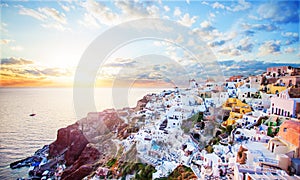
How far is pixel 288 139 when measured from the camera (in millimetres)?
3797

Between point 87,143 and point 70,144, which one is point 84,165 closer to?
point 87,143

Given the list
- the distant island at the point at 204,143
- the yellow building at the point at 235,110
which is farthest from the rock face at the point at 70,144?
the yellow building at the point at 235,110

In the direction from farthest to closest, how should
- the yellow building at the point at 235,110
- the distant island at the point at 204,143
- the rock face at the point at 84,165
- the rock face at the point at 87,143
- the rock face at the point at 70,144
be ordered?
the rock face at the point at 70,144 < the rock face at the point at 87,143 < the rock face at the point at 84,165 < the yellow building at the point at 235,110 < the distant island at the point at 204,143

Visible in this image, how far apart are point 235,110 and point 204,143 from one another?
216 cm

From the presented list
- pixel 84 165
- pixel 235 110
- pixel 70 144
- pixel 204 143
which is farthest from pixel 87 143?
pixel 235 110

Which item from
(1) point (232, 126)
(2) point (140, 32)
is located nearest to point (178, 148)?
(1) point (232, 126)

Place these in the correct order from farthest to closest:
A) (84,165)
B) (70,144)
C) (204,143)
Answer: (70,144), (84,165), (204,143)

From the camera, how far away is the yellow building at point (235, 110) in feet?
21.3

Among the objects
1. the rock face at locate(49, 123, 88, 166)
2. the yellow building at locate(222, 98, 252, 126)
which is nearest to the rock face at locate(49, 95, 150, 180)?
the rock face at locate(49, 123, 88, 166)

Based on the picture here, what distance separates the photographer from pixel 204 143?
6086 mm

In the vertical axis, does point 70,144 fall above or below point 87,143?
below

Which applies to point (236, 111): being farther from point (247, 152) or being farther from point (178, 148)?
point (247, 152)

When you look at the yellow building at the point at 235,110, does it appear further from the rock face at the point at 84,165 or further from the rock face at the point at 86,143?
the rock face at the point at 84,165

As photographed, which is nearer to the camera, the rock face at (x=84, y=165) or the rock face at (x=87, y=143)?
the rock face at (x=84, y=165)
